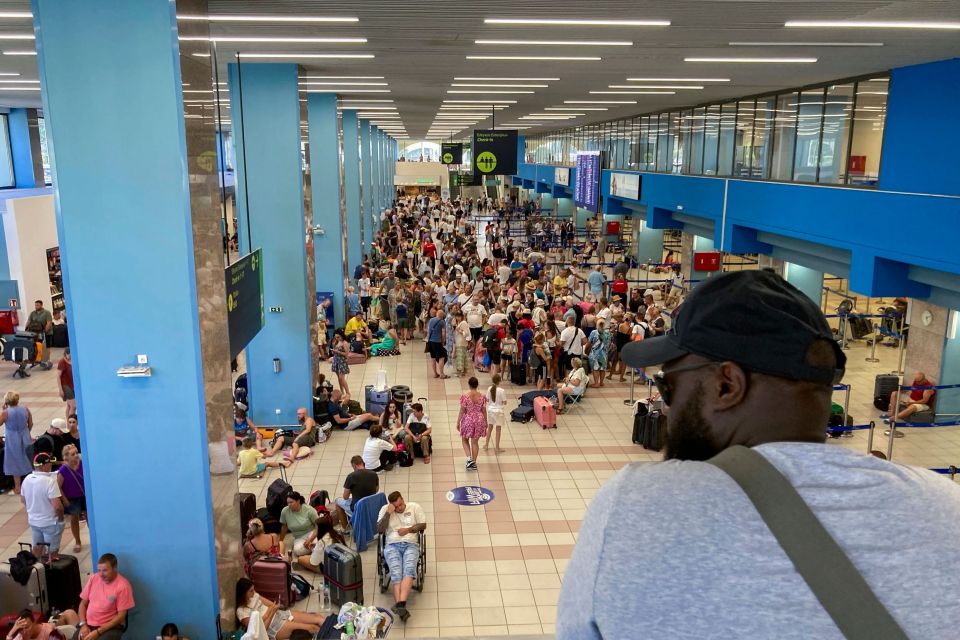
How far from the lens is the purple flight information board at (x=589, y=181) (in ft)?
85.1

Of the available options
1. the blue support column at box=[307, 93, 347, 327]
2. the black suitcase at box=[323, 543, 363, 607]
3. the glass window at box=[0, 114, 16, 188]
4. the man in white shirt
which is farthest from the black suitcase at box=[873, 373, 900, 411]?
the glass window at box=[0, 114, 16, 188]

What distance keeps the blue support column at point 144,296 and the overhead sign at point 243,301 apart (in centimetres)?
64

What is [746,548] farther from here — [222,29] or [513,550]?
[222,29]

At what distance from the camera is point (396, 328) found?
71.4ft

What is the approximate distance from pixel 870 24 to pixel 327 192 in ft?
42.8

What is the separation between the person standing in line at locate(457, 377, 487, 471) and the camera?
12.2 m

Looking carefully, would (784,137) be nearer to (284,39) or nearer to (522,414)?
(522,414)

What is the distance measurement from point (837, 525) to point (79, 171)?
6979 millimetres

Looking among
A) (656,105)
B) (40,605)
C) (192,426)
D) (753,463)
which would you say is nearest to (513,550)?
(192,426)

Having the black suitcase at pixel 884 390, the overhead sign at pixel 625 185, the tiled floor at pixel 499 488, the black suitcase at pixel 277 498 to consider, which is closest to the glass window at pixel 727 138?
the overhead sign at pixel 625 185

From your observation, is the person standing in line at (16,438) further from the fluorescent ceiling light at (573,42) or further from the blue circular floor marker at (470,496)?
the fluorescent ceiling light at (573,42)

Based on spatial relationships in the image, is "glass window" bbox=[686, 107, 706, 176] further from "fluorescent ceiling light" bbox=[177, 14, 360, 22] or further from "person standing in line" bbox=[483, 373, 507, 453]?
"fluorescent ceiling light" bbox=[177, 14, 360, 22]

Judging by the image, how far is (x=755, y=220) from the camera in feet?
53.2

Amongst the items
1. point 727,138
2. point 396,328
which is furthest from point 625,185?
point 396,328
